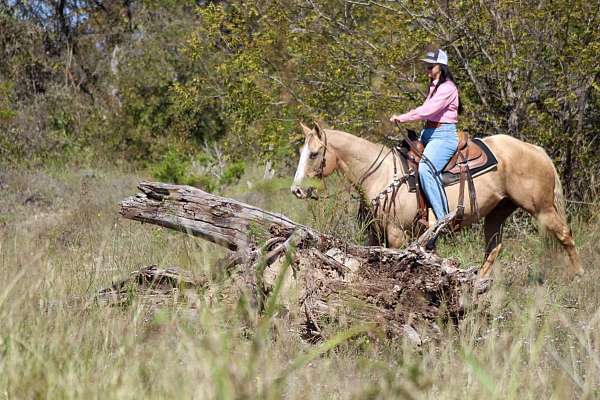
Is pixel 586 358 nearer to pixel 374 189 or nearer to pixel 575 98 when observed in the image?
pixel 374 189

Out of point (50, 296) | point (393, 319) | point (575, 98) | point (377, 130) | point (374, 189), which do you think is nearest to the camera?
point (50, 296)

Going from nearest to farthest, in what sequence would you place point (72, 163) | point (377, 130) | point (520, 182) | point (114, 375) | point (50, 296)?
1. point (114, 375)
2. point (50, 296)
3. point (520, 182)
4. point (377, 130)
5. point (72, 163)

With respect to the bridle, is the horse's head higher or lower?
higher

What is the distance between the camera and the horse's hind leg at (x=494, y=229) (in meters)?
8.65

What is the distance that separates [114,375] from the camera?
10.00 feet

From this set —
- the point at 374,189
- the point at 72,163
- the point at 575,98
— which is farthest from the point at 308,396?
the point at 72,163

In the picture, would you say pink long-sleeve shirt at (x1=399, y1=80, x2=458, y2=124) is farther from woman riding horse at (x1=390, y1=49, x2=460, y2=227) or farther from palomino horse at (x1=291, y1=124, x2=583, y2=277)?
palomino horse at (x1=291, y1=124, x2=583, y2=277)

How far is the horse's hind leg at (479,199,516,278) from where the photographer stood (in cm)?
865

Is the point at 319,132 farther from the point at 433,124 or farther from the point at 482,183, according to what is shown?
the point at 482,183

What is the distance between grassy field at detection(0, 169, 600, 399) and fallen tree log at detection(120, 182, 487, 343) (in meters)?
0.16

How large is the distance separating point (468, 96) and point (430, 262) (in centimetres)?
559

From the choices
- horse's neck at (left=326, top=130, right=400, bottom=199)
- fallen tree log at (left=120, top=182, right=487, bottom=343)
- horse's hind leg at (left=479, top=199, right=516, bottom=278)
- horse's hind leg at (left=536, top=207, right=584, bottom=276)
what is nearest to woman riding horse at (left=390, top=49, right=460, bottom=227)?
horse's neck at (left=326, top=130, right=400, bottom=199)

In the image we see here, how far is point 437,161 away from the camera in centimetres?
782

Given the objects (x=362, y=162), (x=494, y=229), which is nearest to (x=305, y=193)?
(x=362, y=162)
